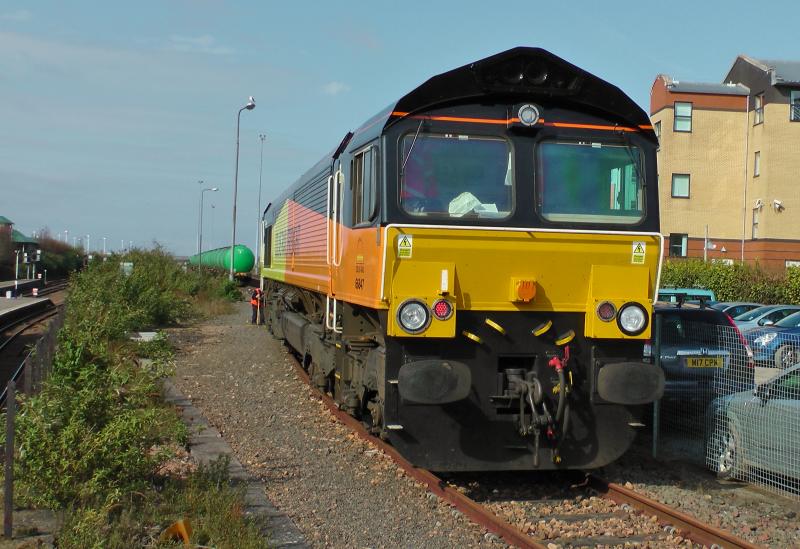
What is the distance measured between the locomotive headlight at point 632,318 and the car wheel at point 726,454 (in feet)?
5.65

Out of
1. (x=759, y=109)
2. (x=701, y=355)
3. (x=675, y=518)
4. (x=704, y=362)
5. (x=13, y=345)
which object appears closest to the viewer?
(x=675, y=518)

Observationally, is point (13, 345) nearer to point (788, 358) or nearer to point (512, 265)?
point (512, 265)

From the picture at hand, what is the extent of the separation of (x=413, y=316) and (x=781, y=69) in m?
35.6

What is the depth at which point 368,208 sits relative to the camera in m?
7.91

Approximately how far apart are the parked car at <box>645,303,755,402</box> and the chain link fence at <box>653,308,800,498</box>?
10 mm

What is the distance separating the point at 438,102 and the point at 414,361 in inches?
89.6

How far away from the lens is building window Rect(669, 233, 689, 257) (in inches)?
1501

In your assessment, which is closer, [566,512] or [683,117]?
[566,512]

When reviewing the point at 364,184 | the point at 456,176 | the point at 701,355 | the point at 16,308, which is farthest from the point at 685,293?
the point at 16,308

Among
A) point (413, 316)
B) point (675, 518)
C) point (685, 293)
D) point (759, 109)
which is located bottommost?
point (675, 518)

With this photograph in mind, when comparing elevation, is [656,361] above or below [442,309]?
below

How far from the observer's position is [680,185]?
37719 millimetres

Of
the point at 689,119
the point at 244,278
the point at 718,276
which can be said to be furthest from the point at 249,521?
the point at 244,278

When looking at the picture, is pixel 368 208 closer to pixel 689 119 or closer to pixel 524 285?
pixel 524 285
